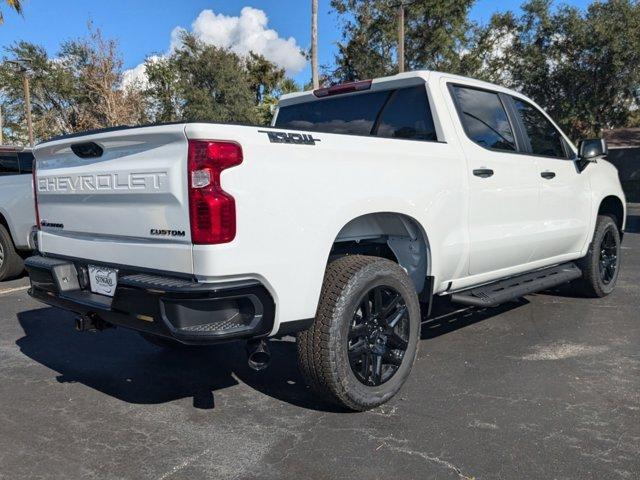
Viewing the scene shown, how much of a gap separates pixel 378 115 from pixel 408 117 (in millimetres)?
245

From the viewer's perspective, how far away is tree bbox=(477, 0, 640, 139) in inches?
1098

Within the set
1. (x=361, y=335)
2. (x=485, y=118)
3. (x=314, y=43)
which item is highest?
(x=314, y=43)

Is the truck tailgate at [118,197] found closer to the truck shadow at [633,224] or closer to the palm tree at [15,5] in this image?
the truck shadow at [633,224]

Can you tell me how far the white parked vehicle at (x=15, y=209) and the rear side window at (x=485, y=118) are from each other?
17.7 feet

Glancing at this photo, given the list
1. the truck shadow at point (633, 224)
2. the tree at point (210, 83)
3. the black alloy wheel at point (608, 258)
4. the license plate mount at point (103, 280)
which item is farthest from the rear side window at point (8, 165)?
the tree at point (210, 83)

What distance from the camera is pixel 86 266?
134 inches

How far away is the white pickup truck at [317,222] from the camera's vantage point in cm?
273

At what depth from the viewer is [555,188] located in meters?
5.10

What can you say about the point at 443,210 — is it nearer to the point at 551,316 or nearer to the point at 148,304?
the point at 148,304

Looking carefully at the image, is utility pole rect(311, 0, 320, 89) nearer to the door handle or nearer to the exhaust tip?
the door handle

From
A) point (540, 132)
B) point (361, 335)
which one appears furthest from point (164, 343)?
point (540, 132)

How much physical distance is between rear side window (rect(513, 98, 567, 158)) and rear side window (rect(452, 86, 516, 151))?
329mm

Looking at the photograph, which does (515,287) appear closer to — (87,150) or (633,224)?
(87,150)

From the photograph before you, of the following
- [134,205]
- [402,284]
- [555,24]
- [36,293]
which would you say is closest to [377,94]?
[402,284]
